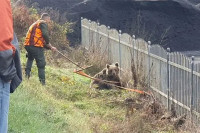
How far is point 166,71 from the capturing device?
35.9 ft

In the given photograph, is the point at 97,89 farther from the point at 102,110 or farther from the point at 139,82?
the point at 102,110

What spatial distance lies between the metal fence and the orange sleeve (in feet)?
21.1

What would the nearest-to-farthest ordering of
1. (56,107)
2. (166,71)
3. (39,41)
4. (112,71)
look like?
(56,107)
(166,71)
(39,41)
(112,71)

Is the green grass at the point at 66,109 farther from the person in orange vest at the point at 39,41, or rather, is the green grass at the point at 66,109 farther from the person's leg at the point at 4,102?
the person's leg at the point at 4,102

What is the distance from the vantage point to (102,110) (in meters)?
10.5

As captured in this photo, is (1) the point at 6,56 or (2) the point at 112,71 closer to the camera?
(1) the point at 6,56

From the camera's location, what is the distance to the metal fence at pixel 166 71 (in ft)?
31.5

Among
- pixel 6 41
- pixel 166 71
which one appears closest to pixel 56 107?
pixel 166 71

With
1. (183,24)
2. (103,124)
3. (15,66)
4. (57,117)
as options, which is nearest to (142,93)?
(103,124)

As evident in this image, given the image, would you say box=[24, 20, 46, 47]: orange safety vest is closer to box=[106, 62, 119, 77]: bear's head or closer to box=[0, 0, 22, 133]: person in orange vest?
box=[106, 62, 119, 77]: bear's head

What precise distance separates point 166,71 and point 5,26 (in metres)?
7.97

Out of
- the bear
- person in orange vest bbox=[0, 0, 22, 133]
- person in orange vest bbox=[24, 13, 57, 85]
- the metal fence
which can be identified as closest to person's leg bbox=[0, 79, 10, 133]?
person in orange vest bbox=[0, 0, 22, 133]

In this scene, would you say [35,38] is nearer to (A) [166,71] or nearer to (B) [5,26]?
(A) [166,71]

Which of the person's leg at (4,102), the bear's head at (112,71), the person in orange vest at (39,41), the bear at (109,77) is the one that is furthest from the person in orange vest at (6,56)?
the bear's head at (112,71)
